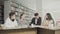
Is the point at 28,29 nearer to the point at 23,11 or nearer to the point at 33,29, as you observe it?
the point at 33,29

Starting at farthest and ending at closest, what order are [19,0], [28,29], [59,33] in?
1. [19,0]
2. [28,29]
3. [59,33]

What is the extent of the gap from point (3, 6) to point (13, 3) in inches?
18.8

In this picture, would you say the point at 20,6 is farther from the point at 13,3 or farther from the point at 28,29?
the point at 28,29

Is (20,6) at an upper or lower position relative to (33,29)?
upper

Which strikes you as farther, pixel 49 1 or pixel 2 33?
pixel 49 1

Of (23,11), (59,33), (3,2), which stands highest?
(3,2)

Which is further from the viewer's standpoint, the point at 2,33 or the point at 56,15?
the point at 56,15

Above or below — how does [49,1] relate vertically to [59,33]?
above

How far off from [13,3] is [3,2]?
0.46 meters

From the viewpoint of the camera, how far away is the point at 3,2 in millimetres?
6148

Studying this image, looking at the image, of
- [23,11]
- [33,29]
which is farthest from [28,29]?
[23,11]

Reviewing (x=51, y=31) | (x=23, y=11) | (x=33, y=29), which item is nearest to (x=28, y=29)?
(x=33, y=29)

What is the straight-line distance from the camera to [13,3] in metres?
6.08

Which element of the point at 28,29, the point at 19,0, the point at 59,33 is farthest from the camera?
the point at 19,0
